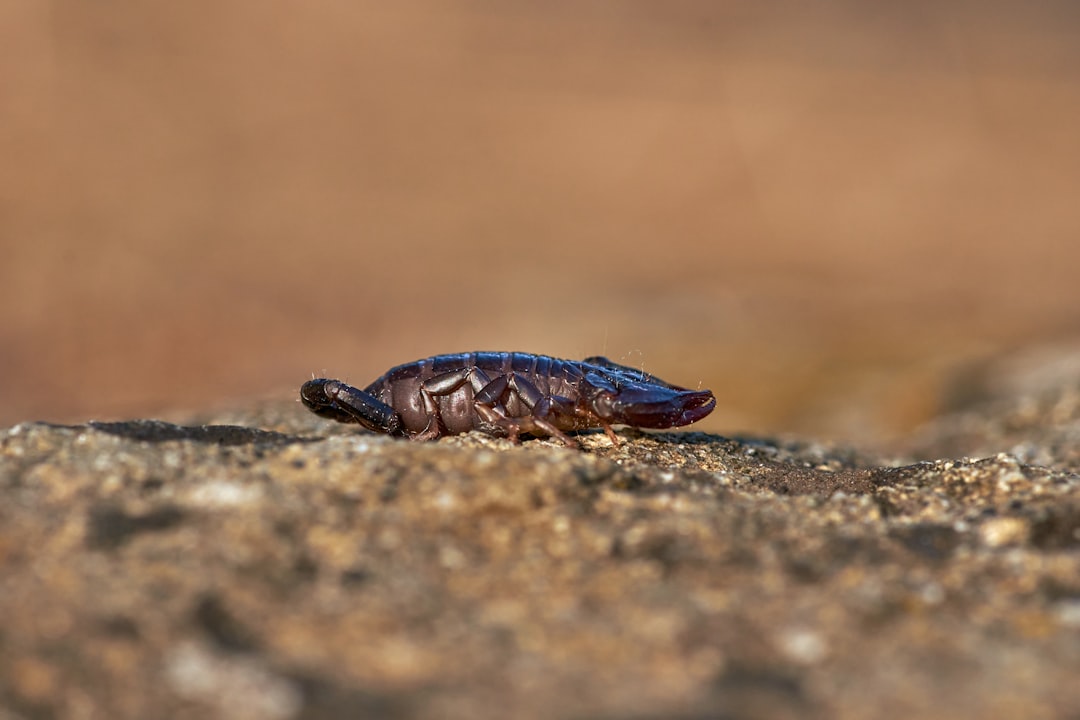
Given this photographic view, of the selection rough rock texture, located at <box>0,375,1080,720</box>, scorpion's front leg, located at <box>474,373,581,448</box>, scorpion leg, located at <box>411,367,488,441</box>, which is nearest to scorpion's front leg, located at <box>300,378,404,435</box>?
scorpion leg, located at <box>411,367,488,441</box>

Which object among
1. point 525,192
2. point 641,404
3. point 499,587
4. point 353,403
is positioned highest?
point 525,192

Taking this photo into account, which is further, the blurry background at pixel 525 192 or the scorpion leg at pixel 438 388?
the blurry background at pixel 525 192

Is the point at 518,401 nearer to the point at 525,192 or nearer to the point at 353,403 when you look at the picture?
the point at 353,403

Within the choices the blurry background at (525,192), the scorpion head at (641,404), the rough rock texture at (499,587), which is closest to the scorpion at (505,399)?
the scorpion head at (641,404)

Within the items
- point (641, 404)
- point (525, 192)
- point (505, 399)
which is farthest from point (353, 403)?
point (525, 192)

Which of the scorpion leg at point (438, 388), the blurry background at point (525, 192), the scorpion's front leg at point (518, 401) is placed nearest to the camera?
the scorpion's front leg at point (518, 401)

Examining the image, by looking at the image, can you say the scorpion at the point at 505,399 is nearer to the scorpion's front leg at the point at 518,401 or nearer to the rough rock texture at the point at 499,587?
the scorpion's front leg at the point at 518,401

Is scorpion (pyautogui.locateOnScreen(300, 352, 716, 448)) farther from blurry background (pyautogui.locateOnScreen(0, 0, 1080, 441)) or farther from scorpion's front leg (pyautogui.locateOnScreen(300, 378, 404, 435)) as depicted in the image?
blurry background (pyautogui.locateOnScreen(0, 0, 1080, 441))
